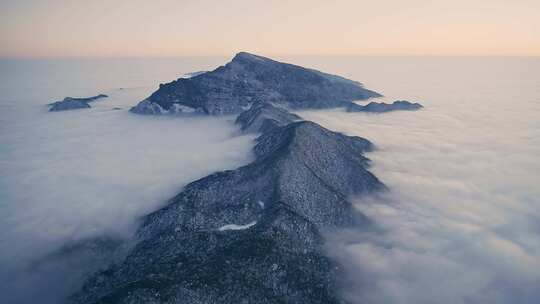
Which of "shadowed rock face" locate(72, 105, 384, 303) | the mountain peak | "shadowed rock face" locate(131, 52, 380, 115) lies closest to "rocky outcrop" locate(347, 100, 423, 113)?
"shadowed rock face" locate(131, 52, 380, 115)

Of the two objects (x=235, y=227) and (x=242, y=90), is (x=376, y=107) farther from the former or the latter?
(x=235, y=227)

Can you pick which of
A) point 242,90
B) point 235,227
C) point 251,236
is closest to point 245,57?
point 242,90

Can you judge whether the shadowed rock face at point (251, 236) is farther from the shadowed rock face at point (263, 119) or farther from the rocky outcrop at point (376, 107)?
the rocky outcrop at point (376, 107)

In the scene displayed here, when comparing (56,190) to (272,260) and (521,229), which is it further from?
(521,229)

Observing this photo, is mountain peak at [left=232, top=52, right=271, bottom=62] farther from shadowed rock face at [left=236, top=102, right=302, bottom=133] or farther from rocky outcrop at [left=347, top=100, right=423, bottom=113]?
shadowed rock face at [left=236, top=102, right=302, bottom=133]

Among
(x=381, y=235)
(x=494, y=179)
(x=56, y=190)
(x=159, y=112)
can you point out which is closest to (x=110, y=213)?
(x=56, y=190)
